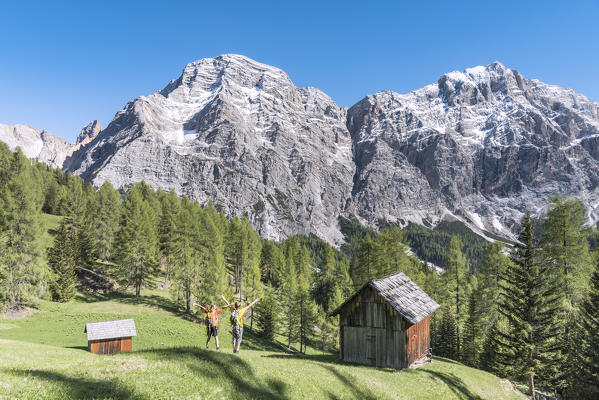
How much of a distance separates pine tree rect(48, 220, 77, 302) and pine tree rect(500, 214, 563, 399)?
180ft

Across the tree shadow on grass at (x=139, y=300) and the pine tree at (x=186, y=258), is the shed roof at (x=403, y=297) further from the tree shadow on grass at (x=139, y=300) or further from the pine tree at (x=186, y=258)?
the tree shadow on grass at (x=139, y=300)

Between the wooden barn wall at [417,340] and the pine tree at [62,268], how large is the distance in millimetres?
46761

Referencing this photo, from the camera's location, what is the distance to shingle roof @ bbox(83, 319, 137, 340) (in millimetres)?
31398

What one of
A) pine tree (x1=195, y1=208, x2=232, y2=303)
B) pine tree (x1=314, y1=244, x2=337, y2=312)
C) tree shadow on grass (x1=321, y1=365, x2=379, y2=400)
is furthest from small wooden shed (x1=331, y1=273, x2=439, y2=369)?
pine tree (x1=314, y1=244, x2=337, y2=312)

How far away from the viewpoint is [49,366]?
12.0m

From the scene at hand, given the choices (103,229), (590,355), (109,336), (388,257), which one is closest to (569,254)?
(590,355)

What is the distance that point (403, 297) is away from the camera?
99.3 ft

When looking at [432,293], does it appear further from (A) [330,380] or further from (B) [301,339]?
(A) [330,380]

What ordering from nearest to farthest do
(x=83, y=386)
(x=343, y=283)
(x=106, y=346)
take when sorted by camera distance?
1. (x=83, y=386)
2. (x=106, y=346)
3. (x=343, y=283)

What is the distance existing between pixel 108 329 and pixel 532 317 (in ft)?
127

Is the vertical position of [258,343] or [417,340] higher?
[417,340]

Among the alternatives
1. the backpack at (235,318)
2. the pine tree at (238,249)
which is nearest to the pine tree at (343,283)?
the pine tree at (238,249)

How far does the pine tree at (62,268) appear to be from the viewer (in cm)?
4688

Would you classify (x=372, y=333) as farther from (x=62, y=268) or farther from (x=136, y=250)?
(x=62, y=268)
